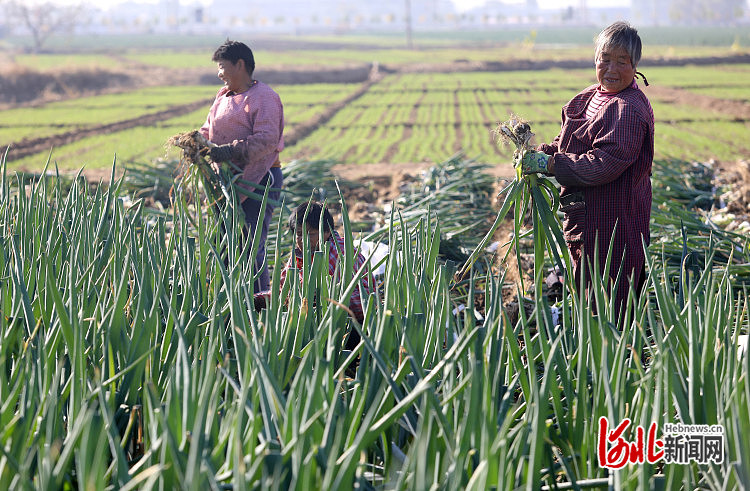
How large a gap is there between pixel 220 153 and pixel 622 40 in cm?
174

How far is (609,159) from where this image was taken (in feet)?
8.02

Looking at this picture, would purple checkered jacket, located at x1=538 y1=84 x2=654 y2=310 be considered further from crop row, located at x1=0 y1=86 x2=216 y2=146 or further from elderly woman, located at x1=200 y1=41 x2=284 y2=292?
crop row, located at x1=0 y1=86 x2=216 y2=146

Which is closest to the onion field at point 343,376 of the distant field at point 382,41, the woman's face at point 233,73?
the woman's face at point 233,73

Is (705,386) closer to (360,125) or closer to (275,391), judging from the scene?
(275,391)

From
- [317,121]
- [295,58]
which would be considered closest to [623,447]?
[317,121]

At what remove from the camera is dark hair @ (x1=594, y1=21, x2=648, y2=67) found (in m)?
2.39

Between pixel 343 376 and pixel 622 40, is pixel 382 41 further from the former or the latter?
pixel 343 376

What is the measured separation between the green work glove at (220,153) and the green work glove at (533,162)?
1.43 meters

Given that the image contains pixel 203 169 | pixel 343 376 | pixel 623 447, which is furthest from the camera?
pixel 203 169

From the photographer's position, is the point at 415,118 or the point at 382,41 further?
the point at 382,41

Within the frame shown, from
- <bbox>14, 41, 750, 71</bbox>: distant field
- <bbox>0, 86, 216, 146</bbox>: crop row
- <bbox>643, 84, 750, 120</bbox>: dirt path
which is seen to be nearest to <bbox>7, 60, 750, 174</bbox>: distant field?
<bbox>0, 86, 216, 146</bbox>: crop row

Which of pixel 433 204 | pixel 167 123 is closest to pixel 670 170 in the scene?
pixel 433 204

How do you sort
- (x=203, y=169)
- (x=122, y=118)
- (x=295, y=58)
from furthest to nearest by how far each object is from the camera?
(x=295, y=58)
(x=122, y=118)
(x=203, y=169)

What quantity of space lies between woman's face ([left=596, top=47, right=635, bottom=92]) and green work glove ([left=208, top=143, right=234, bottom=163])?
1.63m
